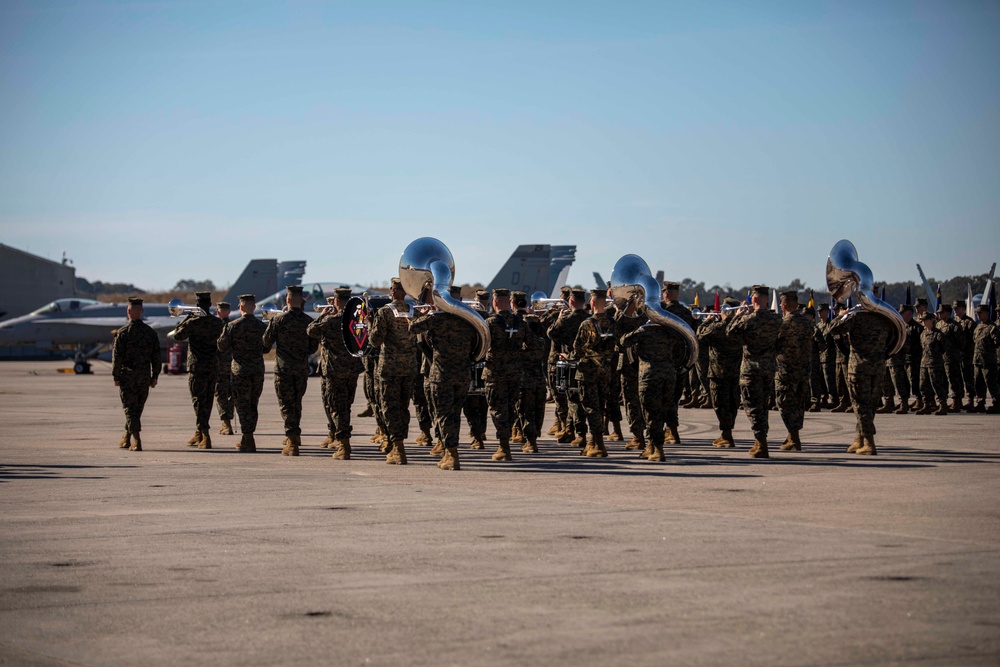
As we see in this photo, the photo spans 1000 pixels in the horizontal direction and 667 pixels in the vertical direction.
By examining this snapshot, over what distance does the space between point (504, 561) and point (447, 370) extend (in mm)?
5283

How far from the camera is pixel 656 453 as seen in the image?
13180mm

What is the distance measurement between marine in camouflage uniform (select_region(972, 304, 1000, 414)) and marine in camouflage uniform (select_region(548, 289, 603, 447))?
9.94m

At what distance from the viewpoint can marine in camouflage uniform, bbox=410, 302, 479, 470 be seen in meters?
12.5

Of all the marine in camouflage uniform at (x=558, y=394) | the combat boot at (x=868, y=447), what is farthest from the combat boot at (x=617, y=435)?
the combat boot at (x=868, y=447)

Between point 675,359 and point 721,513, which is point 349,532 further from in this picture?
point 675,359

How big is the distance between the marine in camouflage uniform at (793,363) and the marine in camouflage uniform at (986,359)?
30.0 ft

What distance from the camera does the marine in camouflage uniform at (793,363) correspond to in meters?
14.0

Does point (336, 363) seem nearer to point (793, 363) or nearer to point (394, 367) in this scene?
point (394, 367)

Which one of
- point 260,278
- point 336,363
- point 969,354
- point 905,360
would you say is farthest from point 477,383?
point 260,278

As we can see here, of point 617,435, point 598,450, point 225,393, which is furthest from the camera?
point 225,393

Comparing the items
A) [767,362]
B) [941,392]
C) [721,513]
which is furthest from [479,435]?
[941,392]

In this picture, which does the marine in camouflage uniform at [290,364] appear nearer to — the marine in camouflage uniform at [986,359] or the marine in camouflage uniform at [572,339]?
the marine in camouflage uniform at [572,339]

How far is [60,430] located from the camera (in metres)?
17.9

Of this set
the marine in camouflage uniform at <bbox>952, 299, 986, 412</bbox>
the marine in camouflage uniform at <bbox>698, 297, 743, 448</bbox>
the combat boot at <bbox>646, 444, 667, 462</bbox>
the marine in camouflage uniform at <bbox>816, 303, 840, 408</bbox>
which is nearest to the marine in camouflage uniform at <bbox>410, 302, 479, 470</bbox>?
the combat boot at <bbox>646, 444, 667, 462</bbox>
